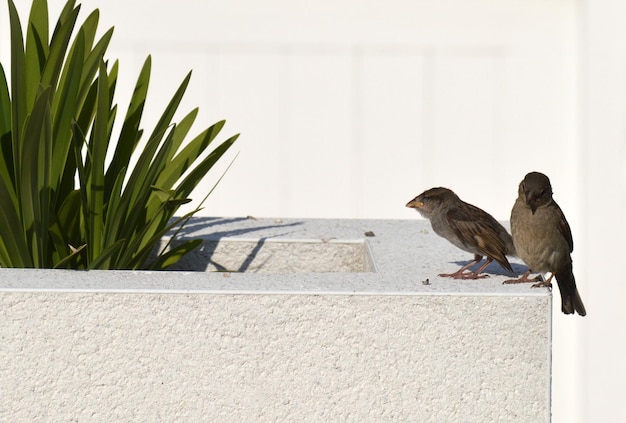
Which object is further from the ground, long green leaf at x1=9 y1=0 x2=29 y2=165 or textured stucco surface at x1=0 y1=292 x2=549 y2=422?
long green leaf at x1=9 y1=0 x2=29 y2=165

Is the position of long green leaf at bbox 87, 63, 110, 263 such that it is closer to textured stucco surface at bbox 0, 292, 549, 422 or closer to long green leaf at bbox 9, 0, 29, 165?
long green leaf at bbox 9, 0, 29, 165

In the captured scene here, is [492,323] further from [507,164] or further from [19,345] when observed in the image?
[507,164]

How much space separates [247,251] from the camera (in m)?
4.10

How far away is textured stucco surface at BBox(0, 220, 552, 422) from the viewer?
9.66 ft

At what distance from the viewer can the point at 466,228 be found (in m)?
3.24

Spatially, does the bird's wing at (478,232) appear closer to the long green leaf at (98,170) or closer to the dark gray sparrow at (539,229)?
the dark gray sparrow at (539,229)

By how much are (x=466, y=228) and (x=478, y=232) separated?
0.13 ft

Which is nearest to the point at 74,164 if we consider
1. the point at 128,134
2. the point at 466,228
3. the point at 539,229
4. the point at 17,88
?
the point at 128,134

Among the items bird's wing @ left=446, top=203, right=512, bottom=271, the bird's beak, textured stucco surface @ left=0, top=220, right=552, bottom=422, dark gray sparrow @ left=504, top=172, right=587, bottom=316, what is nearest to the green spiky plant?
Result: textured stucco surface @ left=0, top=220, right=552, bottom=422

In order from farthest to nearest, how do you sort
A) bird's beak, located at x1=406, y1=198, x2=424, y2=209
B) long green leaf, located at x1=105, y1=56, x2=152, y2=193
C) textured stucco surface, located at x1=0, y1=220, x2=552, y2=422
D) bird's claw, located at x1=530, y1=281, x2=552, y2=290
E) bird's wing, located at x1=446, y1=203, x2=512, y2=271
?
long green leaf, located at x1=105, y1=56, x2=152, y2=193
bird's beak, located at x1=406, y1=198, x2=424, y2=209
bird's wing, located at x1=446, y1=203, x2=512, y2=271
bird's claw, located at x1=530, y1=281, x2=552, y2=290
textured stucco surface, located at x1=0, y1=220, x2=552, y2=422

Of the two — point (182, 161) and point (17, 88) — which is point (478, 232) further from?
point (17, 88)

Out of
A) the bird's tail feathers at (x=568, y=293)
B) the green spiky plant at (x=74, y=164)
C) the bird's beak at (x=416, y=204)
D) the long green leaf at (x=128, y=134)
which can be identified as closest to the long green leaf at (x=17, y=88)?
the green spiky plant at (x=74, y=164)

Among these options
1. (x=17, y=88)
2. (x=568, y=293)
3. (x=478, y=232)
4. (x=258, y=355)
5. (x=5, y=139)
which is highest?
(x=17, y=88)

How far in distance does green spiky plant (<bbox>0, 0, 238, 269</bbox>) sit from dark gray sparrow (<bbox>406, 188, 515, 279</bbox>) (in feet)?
2.38
